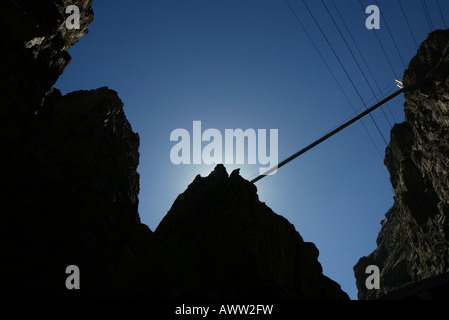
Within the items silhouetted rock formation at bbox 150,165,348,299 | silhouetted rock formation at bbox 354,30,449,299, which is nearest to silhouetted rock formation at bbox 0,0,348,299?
silhouetted rock formation at bbox 150,165,348,299

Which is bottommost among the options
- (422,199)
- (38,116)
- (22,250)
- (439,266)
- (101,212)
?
(439,266)

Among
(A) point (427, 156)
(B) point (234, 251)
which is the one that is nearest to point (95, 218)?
(B) point (234, 251)

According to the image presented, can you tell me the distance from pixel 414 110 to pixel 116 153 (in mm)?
35814

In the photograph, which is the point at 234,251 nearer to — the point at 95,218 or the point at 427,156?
the point at 95,218

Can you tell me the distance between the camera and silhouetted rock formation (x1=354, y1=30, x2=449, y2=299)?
94.4 feet

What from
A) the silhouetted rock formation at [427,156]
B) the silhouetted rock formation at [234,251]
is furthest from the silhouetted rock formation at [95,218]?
the silhouetted rock formation at [427,156]

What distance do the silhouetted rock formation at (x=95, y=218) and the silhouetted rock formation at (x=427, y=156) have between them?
67.2 feet

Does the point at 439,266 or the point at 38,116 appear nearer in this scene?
the point at 38,116

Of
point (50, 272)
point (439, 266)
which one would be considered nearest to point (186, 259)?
point (50, 272)

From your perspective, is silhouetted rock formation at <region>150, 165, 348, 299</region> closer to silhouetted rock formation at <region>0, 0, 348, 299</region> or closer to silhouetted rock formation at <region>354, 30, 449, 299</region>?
silhouetted rock formation at <region>0, 0, 348, 299</region>

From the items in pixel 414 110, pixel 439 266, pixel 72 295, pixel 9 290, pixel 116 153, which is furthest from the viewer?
pixel 414 110

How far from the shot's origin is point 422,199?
3491cm
